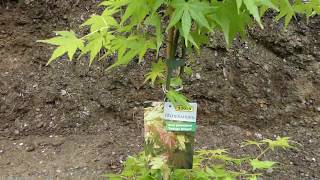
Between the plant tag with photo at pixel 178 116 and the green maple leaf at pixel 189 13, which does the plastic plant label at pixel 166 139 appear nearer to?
the plant tag with photo at pixel 178 116

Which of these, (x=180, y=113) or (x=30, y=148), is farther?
(x=30, y=148)

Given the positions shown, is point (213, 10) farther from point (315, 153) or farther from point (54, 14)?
point (54, 14)

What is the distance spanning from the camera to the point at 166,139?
127cm

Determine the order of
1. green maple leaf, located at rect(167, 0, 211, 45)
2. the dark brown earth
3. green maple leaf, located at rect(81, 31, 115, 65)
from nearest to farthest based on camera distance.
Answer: green maple leaf, located at rect(167, 0, 211, 45), green maple leaf, located at rect(81, 31, 115, 65), the dark brown earth

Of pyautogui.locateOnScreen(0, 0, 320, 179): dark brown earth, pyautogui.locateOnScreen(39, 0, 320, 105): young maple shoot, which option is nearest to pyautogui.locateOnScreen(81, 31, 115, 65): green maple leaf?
pyautogui.locateOnScreen(39, 0, 320, 105): young maple shoot

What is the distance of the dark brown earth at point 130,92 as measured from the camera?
8.59ft

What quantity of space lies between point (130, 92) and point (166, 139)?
4.91 ft

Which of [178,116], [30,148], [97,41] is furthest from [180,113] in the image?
[30,148]

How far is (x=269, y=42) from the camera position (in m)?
2.88

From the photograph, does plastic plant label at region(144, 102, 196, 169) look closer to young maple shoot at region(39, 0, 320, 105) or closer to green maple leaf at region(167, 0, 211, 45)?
young maple shoot at region(39, 0, 320, 105)

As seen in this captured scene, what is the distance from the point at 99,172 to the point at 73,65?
2.50 ft

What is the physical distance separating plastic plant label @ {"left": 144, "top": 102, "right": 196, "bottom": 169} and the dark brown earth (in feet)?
3.99

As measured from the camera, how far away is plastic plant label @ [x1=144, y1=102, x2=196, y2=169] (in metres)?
1.27

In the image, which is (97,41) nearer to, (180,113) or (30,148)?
(180,113)
